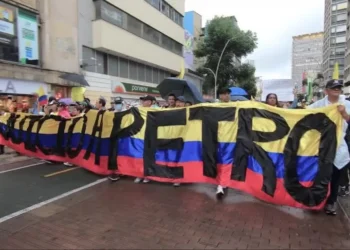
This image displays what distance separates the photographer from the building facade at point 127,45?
880 inches

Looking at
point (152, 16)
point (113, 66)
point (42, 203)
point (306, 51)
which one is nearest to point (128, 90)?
point (113, 66)

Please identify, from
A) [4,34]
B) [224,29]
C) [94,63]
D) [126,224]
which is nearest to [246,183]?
[126,224]

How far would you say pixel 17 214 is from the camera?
4.68m

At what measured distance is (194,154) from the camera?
5.88 meters

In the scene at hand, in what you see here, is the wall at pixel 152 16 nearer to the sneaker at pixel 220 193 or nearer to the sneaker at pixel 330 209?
the sneaker at pixel 220 193

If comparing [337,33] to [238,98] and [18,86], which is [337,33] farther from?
[238,98]

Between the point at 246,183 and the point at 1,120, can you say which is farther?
the point at 1,120

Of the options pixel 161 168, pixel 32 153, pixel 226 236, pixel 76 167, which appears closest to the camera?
pixel 226 236

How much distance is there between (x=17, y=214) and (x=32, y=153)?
4407mm

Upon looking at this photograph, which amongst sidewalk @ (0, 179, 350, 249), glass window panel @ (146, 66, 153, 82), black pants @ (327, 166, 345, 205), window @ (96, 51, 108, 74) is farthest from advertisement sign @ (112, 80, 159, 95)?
black pants @ (327, 166, 345, 205)

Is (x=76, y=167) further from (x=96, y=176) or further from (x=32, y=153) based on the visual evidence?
(x=32, y=153)

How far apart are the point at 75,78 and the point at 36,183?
568 inches

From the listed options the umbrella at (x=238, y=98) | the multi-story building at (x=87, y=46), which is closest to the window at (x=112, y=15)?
the multi-story building at (x=87, y=46)

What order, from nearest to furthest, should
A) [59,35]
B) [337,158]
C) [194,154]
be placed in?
[337,158] < [194,154] < [59,35]
